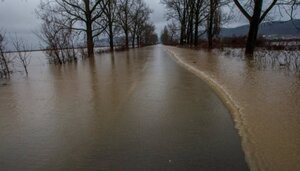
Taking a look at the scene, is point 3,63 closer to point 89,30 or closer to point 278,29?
point 89,30

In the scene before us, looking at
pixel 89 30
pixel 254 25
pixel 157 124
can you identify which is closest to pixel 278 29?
pixel 254 25

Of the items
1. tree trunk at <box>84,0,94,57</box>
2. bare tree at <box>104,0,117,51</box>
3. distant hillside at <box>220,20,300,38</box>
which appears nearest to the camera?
distant hillside at <box>220,20,300,38</box>

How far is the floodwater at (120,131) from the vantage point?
396 centimetres

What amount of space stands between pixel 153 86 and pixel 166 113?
308 centimetres

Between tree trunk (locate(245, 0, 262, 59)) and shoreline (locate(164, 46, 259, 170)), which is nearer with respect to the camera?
shoreline (locate(164, 46, 259, 170))

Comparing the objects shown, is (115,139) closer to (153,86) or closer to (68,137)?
(68,137)

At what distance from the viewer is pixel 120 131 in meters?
5.10

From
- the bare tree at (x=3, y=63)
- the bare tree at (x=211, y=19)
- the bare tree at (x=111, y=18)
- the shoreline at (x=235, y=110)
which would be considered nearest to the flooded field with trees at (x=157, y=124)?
the shoreline at (x=235, y=110)

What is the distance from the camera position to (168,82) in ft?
32.2

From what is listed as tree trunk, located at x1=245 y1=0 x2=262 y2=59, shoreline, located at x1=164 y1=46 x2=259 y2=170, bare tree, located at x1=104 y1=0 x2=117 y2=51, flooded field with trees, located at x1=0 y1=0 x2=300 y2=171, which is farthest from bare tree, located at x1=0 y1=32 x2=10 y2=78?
bare tree, located at x1=104 y1=0 x2=117 y2=51

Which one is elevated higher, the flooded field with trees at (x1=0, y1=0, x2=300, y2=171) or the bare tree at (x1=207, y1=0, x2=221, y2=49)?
the bare tree at (x1=207, y1=0, x2=221, y2=49)

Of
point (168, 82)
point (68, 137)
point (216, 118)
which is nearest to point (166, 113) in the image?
point (216, 118)

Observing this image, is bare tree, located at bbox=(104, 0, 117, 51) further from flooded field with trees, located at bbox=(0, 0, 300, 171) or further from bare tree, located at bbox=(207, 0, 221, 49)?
flooded field with trees, located at bbox=(0, 0, 300, 171)

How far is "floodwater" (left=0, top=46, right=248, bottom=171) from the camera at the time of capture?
396 cm
